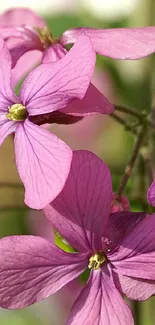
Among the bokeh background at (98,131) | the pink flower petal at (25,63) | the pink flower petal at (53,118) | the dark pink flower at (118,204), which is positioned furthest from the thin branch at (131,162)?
the bokeh background at (98,131)

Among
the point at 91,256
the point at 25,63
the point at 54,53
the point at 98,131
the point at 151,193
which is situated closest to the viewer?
the point at 151,193

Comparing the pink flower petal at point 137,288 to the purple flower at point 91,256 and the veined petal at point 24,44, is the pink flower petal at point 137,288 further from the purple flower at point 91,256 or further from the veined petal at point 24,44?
the veined petal at point 24,44

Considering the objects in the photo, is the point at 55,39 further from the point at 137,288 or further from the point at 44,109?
the point at 137,288

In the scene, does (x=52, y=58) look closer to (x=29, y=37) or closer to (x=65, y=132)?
(x=29, y=37)

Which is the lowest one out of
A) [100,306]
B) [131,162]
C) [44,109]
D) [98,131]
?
[98,131]

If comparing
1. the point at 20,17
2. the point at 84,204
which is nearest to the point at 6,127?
the point at 84,204

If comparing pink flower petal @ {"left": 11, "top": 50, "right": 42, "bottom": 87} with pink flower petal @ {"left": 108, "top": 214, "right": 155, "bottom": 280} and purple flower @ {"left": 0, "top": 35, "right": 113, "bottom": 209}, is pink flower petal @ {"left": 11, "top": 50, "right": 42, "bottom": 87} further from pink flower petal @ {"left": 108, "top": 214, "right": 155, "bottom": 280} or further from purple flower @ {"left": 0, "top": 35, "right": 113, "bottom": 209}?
pink flower petal @ {"left": 108, "top": 214, "right": 155, "bottom": 280}

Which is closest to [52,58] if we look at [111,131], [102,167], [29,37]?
[29,37]
